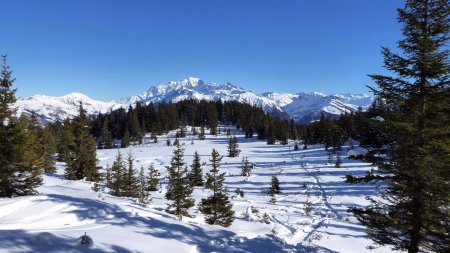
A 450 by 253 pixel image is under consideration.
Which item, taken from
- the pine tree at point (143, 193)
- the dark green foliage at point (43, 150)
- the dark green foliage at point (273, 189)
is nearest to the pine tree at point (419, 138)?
the pine tree at point (143, 193)

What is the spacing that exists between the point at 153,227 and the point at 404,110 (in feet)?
35.7

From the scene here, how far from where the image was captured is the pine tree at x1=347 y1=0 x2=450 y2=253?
428 inches

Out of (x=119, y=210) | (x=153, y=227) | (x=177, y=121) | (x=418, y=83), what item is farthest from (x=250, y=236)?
(x=177, y=121)

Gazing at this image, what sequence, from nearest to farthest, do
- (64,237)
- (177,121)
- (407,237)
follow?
(64,237)
(407,237)
(177,121)

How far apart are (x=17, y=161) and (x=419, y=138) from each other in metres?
20.8

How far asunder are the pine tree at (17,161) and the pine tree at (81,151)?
1555 centimetres

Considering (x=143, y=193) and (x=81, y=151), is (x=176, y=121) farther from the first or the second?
(x=143, y=193)

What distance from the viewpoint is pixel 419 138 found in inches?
447

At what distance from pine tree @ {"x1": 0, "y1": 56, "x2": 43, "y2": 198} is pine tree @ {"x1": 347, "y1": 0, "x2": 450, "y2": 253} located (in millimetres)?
18040

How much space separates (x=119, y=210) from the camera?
13359 mm

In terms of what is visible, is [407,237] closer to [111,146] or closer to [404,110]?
[404,110]

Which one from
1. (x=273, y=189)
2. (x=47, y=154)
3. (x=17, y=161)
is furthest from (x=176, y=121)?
(x=17, y=161)

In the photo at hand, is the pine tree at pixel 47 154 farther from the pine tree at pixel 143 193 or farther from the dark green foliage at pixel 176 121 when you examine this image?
the dark green foliage at pixel 176 121

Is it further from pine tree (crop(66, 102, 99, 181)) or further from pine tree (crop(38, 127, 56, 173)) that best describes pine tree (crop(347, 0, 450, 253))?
pine tree (crop(66, 102, 99, 181))
